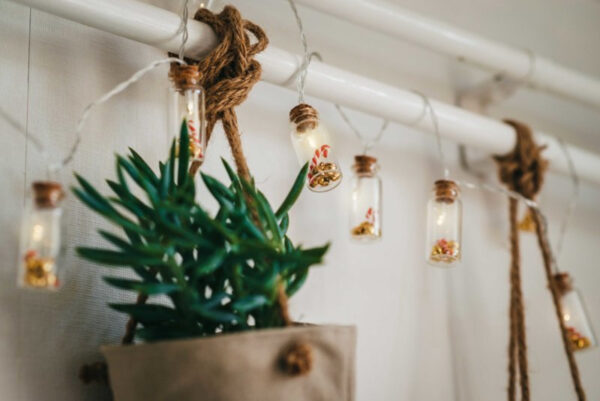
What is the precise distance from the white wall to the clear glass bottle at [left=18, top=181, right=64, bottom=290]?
127mm

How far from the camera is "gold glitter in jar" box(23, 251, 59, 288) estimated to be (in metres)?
0.58

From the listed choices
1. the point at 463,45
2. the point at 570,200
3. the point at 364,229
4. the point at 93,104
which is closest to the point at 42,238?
the point at 93,104

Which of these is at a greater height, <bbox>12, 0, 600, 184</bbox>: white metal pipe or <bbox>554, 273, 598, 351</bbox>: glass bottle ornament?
<bbox>12, 0, 600, 184</bbox>: white metal pipe

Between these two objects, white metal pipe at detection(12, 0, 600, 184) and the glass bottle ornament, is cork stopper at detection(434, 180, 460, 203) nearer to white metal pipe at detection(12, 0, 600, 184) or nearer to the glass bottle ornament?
white metal pipe at detection(12, 0, 600, 184)

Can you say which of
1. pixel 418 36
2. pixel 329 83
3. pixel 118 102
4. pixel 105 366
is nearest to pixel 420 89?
pixel 418 36

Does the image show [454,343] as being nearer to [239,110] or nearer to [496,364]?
[496,364]

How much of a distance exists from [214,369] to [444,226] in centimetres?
44

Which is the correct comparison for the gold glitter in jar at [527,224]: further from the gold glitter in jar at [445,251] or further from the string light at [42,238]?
the string light at [42,238]

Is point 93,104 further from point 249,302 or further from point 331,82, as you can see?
point 331,82

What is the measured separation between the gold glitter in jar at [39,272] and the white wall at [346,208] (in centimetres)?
13

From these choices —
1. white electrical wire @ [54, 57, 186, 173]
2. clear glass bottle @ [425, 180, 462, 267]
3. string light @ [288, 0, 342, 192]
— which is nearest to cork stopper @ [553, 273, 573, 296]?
clear glass bottle @ [425, 180, 462, 267]

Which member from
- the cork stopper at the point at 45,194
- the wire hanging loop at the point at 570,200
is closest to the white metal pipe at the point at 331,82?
the wire hanging loop at the point at 570,200

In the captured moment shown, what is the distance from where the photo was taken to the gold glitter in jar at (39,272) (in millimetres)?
576

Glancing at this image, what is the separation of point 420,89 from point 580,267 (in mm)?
431
